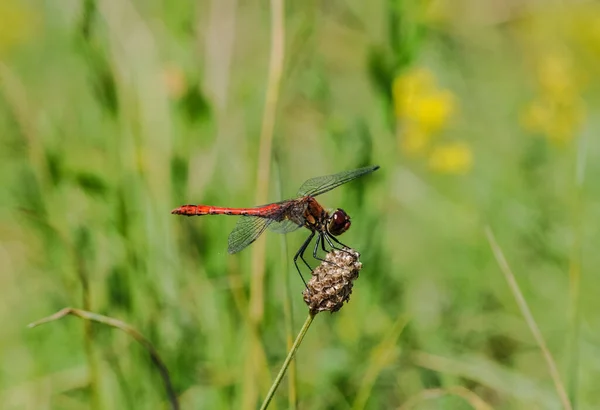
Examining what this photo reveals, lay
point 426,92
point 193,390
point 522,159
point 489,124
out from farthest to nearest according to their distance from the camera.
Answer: point 489,124, point 522,159, point 426,92, point 193,390

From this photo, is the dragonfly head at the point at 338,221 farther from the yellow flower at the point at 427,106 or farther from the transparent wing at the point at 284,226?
the yellow flower at the point at 427,106

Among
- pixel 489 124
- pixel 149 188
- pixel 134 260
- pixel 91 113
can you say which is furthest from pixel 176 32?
pixel 489 124

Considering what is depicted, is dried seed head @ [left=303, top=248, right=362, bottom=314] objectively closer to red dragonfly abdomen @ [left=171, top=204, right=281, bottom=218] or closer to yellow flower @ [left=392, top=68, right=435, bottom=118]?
red dragonfly abdomen @ [left=171, top=204, right=281, bottom=218]

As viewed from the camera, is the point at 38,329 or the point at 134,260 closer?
the point at 134,260

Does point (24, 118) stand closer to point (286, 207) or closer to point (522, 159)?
point (286, 207)

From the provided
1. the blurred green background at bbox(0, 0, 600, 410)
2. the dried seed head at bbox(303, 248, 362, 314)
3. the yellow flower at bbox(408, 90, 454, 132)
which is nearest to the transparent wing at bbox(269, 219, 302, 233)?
the blurred green background at bbox(0, 0, 600, 410)

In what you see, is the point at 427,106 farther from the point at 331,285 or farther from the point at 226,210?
the point at 331,285

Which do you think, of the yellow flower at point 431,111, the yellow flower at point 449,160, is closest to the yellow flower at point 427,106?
the yellow flower at point 431,111
